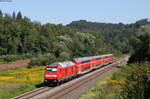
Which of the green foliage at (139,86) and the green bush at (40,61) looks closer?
the green foliage at (139,86)

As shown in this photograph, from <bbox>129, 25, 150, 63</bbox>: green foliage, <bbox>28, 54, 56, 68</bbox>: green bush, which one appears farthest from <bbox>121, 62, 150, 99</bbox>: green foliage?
<bbox>28, 54, 56, 68</bbox>: green bush

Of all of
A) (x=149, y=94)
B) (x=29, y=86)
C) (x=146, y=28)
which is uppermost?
(x=146, y=28)

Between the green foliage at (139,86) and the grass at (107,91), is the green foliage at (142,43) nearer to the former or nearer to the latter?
the grass at (107,91)

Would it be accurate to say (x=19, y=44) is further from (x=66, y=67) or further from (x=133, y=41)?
(x=66, y=67)

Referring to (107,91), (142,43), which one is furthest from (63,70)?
(142,43)

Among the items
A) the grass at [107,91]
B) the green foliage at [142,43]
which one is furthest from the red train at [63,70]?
the green foliage at [142,43]

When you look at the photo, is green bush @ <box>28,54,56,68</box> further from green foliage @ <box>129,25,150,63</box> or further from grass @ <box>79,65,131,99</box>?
grass @ <box>79,65,131,99</box>

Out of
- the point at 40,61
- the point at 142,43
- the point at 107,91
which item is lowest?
the point at 40,61

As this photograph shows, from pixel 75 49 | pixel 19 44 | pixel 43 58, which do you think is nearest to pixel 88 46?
pixel 75 49

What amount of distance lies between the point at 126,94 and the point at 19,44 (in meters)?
114

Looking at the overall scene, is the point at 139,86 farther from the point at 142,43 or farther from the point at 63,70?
the point at 142,43

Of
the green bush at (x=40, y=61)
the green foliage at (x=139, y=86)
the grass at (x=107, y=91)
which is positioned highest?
the green foliage at (x=139, y=86)

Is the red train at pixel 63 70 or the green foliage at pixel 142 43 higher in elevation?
the green foliage at pixel 142 43

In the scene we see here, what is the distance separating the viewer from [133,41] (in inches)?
2383
